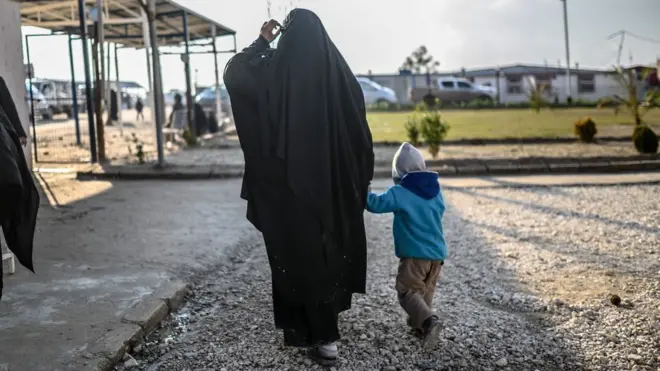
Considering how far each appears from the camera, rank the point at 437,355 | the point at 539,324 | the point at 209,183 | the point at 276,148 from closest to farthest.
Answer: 1. the point at 276,148
2. the point at 437,355
3. the point at 539,324
4. the point at 209,183

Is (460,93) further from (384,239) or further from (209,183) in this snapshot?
(384,239)

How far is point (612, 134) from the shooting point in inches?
661

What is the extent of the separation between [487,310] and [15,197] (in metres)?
2.83

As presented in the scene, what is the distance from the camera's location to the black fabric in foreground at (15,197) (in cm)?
308

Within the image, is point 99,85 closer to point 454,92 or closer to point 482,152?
point 482,152

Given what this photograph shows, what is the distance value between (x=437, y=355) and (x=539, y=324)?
2.70ft

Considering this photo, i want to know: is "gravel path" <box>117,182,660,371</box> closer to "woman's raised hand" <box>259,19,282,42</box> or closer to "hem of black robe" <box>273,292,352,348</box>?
"hem of black robe" <box>273,292,352,348</box>

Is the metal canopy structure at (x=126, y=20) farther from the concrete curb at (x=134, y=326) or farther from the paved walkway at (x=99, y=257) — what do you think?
the concrete curb at (x=134, y=326)

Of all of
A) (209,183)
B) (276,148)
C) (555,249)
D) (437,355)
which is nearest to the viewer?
(276,148)

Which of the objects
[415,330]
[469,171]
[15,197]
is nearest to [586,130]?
[469,171]

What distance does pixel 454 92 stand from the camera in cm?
3900

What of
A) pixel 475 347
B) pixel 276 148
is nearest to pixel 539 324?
pixel 475 347

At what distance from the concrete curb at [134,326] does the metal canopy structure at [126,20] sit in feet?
25.6

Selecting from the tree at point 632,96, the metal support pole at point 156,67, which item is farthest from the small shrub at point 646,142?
the metal support pole at point 156,67
